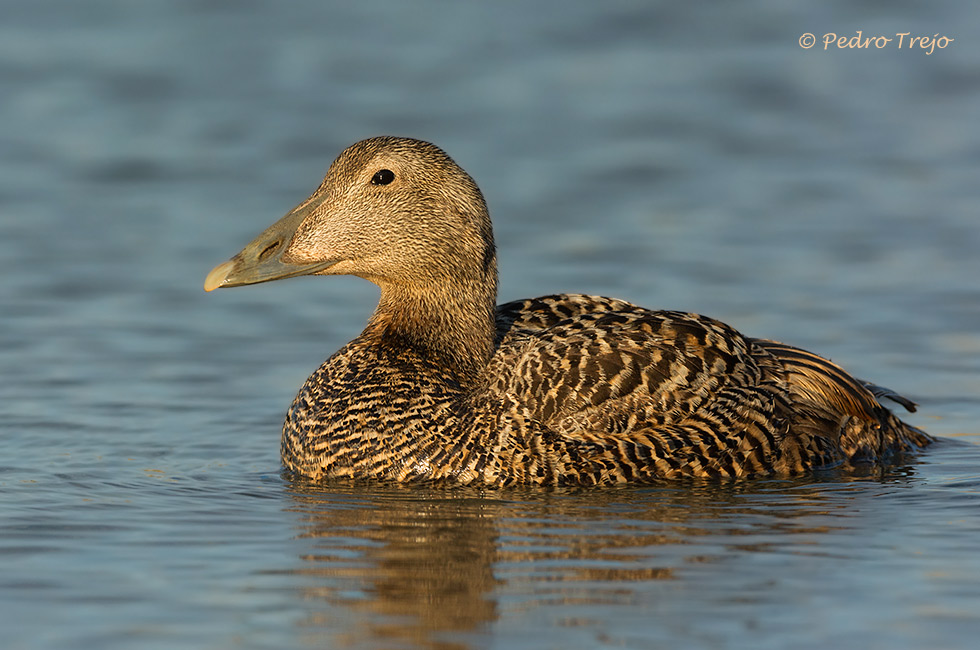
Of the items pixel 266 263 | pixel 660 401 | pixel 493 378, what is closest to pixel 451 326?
pixel 493 378

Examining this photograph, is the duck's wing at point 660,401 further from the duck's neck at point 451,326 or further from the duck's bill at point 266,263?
the duck's bill at point 266,263

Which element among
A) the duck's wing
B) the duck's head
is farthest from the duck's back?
the duck's head

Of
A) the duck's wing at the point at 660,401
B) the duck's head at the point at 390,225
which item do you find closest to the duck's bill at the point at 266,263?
the duck's head at the point at 390,225

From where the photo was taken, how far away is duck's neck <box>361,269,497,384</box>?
884 centimetres

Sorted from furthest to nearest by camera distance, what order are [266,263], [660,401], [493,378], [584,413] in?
A: [266,263] → [493,378] → [660,401] → [584,413]

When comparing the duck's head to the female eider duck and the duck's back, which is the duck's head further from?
the duck's back

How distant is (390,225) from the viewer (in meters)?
8.89

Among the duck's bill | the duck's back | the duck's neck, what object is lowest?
the duck's back

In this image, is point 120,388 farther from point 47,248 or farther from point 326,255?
point 47,248

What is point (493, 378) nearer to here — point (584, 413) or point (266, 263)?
point (584, 413)

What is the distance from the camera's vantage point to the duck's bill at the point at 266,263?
8727 mm

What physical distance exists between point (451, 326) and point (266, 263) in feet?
3.30

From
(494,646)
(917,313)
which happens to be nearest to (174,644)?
(494,646)

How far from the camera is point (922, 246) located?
43.4 ft
